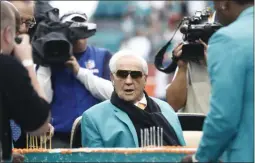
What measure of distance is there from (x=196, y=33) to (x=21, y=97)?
2.89 m

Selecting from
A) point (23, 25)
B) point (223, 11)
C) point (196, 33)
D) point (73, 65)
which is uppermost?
→ point (223, 11)

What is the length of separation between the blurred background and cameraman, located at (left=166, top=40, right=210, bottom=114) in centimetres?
1358

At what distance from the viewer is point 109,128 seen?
6477 millimetres

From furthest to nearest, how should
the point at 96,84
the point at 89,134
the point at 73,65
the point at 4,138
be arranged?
the point at 73,65
the point at 96,84
the point at 89,134
the point at 4,138

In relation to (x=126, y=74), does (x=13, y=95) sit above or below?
above

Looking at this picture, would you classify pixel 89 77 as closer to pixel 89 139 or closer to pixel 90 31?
pixel 90 31

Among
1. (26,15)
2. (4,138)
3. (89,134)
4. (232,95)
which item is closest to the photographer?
(232,95)

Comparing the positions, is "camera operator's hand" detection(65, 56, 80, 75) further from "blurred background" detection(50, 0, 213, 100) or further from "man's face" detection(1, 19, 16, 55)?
"blurred background" detection(50, 0, 213, 100)

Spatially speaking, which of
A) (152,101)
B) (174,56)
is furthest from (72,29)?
(152,101)

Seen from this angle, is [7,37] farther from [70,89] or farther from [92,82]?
[70,89]

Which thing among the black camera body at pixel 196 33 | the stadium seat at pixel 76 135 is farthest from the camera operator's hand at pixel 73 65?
the stadium seat at pixel 76 135

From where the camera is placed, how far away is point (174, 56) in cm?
787

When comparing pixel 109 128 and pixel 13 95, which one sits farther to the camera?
pixel 109 128

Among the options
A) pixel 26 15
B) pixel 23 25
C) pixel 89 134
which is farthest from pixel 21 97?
pixel 26 15
